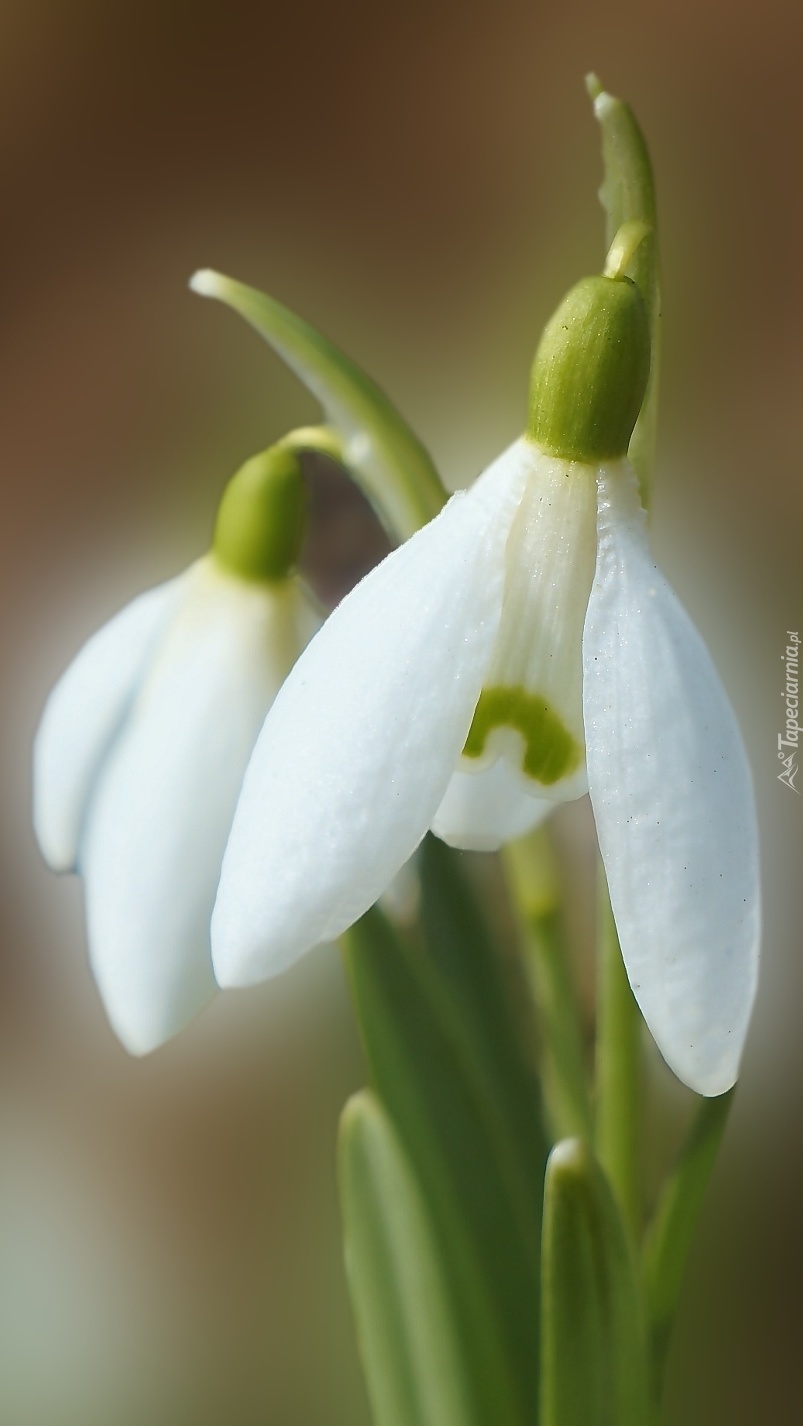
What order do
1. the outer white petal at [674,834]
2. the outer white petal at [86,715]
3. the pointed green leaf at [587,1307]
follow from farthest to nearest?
the outer white petal at [86,715], the pointed green leaf at [587,1307], the outer white petal at [674,834]

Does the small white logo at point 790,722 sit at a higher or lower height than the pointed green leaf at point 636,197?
lower

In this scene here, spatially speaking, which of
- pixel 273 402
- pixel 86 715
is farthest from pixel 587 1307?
pixel 273 402

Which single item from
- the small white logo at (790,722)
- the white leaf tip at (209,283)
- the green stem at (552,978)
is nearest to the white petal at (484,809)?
the green stem at (552,978)

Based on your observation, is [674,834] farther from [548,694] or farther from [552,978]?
[552,978]

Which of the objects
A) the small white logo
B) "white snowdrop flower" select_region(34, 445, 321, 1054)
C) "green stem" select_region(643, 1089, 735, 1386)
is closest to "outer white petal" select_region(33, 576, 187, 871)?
"white snowdrop flower" select_region(34, 445, 321, 1054)

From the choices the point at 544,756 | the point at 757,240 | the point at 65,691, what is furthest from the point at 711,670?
the point at 757,240

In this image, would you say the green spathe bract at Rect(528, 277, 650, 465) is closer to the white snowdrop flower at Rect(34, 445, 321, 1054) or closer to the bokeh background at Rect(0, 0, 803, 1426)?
the white snowdrop flower at Rect(34, 445, 321, 1054)

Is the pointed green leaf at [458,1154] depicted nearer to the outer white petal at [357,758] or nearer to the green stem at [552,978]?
the green stem at [552,978]
